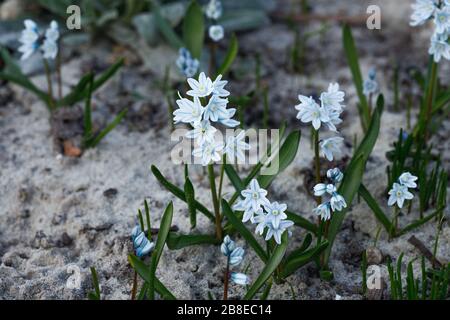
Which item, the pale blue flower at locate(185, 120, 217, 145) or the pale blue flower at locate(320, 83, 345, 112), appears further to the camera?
the pale blue flower at locate(320, 83, 345, 112)

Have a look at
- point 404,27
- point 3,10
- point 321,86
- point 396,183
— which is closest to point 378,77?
point 321,86

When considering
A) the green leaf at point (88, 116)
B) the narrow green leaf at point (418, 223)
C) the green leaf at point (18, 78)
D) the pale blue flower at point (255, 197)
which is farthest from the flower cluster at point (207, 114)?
the green leaf at point (18, 78)

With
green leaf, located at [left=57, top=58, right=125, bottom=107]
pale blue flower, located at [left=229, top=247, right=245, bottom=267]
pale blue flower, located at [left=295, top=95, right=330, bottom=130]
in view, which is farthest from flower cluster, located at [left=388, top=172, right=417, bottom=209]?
green leaf, located at [left=57, top=58, right=125, bottom=107]

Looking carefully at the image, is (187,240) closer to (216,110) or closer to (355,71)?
(216,110)

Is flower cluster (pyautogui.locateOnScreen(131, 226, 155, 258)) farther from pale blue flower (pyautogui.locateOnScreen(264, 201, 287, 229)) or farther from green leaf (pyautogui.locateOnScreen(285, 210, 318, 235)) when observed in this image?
green leaf (pyautogui.locateOnScreen(285, 210, 318, 235))

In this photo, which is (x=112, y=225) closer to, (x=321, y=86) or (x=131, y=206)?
(x=131, y=206)
